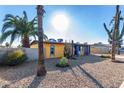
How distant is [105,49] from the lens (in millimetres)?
40781

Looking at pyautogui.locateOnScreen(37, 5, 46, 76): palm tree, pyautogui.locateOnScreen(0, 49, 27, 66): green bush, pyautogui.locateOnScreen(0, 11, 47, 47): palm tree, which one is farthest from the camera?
pyautogui.locateOnScreen(0, 11, 47, 47): palm tree

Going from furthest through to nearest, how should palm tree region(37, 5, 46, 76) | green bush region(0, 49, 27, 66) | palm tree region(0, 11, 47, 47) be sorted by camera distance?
palm tree region(0, 11, 47, 47) → green bush region(0, 49, 27, 66) → palm tree region(37, 5, 46, 76)

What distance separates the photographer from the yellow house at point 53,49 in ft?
62.0

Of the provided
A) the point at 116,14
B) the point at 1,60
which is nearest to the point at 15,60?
the point at 1,60

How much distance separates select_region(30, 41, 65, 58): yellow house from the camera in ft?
62.0

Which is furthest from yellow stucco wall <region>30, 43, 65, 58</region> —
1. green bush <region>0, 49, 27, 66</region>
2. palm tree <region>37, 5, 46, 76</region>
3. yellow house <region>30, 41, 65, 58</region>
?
palm tree <region>37, 5, 46, 76</region>

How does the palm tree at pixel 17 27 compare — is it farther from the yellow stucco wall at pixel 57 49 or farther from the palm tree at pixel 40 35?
the palm tree at pixel 40 35

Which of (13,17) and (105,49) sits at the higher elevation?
(13,17)

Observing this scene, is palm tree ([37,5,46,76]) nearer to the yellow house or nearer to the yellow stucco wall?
the yellow house

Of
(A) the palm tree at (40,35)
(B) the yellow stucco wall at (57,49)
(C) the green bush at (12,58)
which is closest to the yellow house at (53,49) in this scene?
(B) the yellow stucco wall at (57,49)

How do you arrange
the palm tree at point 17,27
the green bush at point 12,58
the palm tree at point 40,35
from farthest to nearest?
the palm tree at point 17,27 < the green bush at point 12,58 < the palm tree at point 40,35

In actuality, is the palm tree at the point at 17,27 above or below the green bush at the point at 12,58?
above
